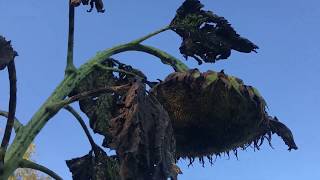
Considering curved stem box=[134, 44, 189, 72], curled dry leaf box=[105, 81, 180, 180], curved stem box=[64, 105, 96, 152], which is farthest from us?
curved stem box=[64, 105, 96, 152]

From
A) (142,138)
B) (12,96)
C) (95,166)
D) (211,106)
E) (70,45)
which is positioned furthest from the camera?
(95,166)

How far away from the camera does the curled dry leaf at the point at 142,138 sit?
3.22m

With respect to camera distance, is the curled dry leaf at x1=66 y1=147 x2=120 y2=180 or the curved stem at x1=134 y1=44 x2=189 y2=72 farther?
the curled dry leaf at x1=66 y1=147 x2=120 y2=180

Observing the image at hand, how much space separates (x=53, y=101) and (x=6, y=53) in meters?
Result: 0.57

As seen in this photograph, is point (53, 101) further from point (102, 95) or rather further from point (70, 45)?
point (102, 95)

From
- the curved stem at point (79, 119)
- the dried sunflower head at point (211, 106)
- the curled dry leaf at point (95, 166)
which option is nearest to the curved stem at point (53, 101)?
the curved stem at point (79, 119)

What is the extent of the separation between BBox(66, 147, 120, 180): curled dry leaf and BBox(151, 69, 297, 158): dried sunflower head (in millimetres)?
1514

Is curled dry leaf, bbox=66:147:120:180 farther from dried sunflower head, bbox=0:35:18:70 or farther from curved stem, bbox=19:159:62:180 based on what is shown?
dried sunflower head, bbox=0:35:18:70

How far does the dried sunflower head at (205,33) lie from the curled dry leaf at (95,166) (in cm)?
131

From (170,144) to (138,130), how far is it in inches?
11.5

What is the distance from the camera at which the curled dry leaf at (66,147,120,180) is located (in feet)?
17.6

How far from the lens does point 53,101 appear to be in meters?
4.24

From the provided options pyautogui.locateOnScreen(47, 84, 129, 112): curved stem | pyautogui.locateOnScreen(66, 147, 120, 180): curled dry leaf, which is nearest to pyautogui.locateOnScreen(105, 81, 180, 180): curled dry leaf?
pyautogui.locateOnScreen(47, 84, 129, 112): curved stem

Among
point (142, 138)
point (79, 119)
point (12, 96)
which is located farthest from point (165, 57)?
point (142, 138)
